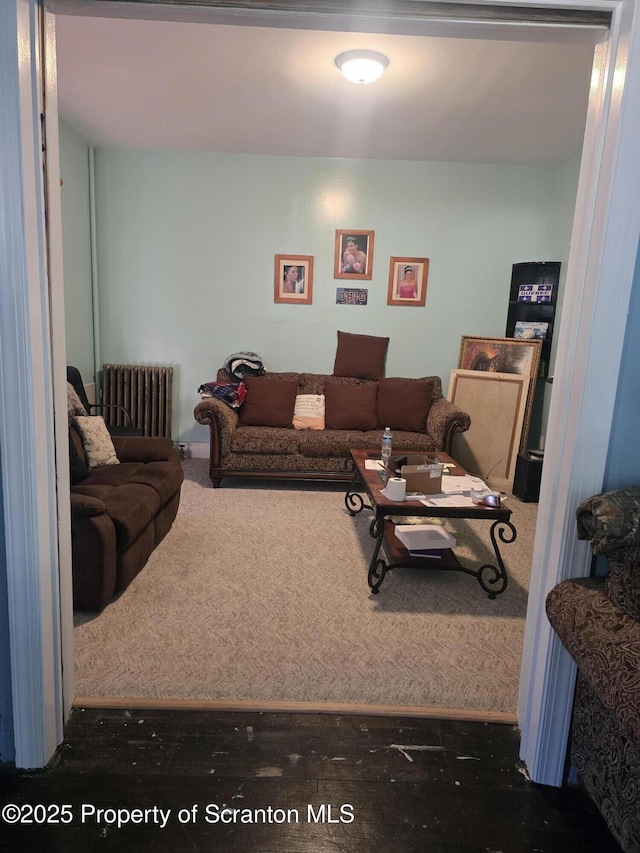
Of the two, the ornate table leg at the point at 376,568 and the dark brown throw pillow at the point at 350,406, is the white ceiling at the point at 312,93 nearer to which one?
the dark brown throw pillow at the point at 350,406

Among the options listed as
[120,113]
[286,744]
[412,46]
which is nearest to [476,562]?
[286,744]

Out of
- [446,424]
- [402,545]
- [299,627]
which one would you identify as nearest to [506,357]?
[446,424]

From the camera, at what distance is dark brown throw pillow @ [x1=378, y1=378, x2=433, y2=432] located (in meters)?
4.71

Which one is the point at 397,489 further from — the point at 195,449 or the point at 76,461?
the point at 195,449

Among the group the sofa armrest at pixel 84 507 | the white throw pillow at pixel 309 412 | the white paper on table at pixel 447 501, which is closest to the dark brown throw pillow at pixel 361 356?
the white throw pillow at pixel 309 412

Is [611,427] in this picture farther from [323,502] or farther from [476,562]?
[323,502]

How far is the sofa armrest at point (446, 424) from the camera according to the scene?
4363 mm

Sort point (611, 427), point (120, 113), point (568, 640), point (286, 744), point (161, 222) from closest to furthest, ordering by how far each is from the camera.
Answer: point (568, 640) < point (611, 427) < point (286, 744) < point (120, 113) < point (161, 222)

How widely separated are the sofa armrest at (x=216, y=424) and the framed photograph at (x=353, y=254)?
5.72 feet

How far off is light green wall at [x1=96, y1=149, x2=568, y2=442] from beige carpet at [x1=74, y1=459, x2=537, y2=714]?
85.9 inches

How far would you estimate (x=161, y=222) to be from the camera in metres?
5.00

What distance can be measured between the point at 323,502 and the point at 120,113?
319cm

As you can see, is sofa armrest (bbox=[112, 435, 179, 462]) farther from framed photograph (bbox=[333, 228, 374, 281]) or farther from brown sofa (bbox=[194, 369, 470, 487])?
framed photograph (bbox=[333, 228, 374, 281])

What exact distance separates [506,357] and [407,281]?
1131 mm
